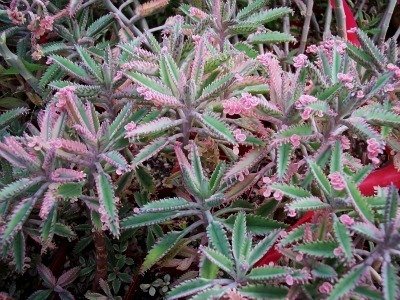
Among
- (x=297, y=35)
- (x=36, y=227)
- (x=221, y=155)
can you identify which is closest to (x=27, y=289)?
(x=36, y=227)

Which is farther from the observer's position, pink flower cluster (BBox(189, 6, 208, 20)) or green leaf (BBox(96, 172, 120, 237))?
pink flower cluster (BBox(189, 6, 208, 20))

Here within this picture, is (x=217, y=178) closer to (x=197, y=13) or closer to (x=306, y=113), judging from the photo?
(x=306, y=113)

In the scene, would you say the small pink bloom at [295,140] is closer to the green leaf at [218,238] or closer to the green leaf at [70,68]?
the green leaf at [218,238]

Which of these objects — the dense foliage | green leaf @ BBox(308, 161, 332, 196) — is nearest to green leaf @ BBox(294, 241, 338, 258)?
the dense foliage

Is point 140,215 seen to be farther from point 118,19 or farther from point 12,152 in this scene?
point 118,19

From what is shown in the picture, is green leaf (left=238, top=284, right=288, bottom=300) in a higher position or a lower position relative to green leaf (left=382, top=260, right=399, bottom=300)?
lower

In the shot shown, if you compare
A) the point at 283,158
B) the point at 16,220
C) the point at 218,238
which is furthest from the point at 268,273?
the point at 16,220

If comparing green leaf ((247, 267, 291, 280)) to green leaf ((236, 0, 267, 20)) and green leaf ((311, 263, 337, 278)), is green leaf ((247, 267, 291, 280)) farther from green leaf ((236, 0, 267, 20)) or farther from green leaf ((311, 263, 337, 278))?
green leaf ((236, 0, 267, 20))
